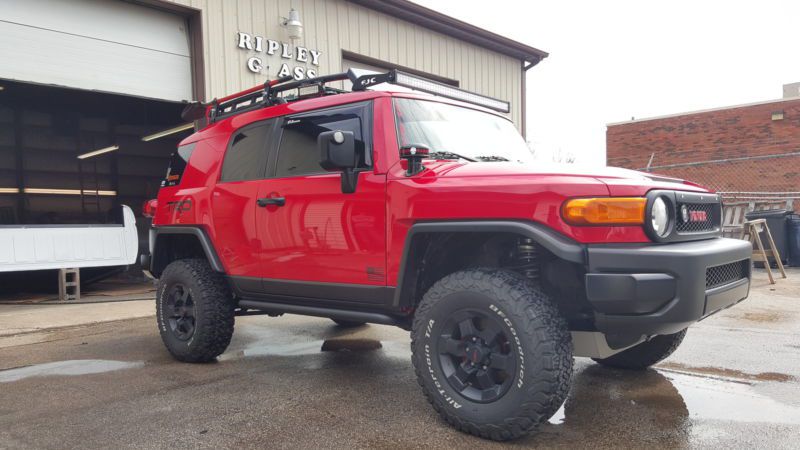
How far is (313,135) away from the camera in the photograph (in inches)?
158

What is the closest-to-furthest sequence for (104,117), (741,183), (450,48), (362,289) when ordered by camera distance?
(362,289)
(450,48)
(104,117)
(741,183)

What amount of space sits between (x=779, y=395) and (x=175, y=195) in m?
4.83

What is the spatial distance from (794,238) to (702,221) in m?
10.6

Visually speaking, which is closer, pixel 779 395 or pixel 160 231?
pixel 779 395

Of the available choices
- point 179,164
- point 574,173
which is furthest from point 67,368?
point 574,173

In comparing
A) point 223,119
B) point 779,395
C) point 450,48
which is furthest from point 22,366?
point 450,48

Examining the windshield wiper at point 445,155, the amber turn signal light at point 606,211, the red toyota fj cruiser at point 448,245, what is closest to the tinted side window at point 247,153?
the red toyota fj cruiser at point 448,245

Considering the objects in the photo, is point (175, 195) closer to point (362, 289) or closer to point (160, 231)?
point (160, 231)

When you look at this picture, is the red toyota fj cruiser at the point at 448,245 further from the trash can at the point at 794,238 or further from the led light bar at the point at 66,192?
the led light bar at the point at 66,192

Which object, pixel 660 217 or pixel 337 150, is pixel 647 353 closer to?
pixel 660 217

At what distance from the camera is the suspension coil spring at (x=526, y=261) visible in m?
3.23

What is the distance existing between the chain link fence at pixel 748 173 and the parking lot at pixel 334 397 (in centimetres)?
1658

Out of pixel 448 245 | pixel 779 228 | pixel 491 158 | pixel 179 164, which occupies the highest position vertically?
pixel 179 164

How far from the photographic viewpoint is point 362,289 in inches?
141
